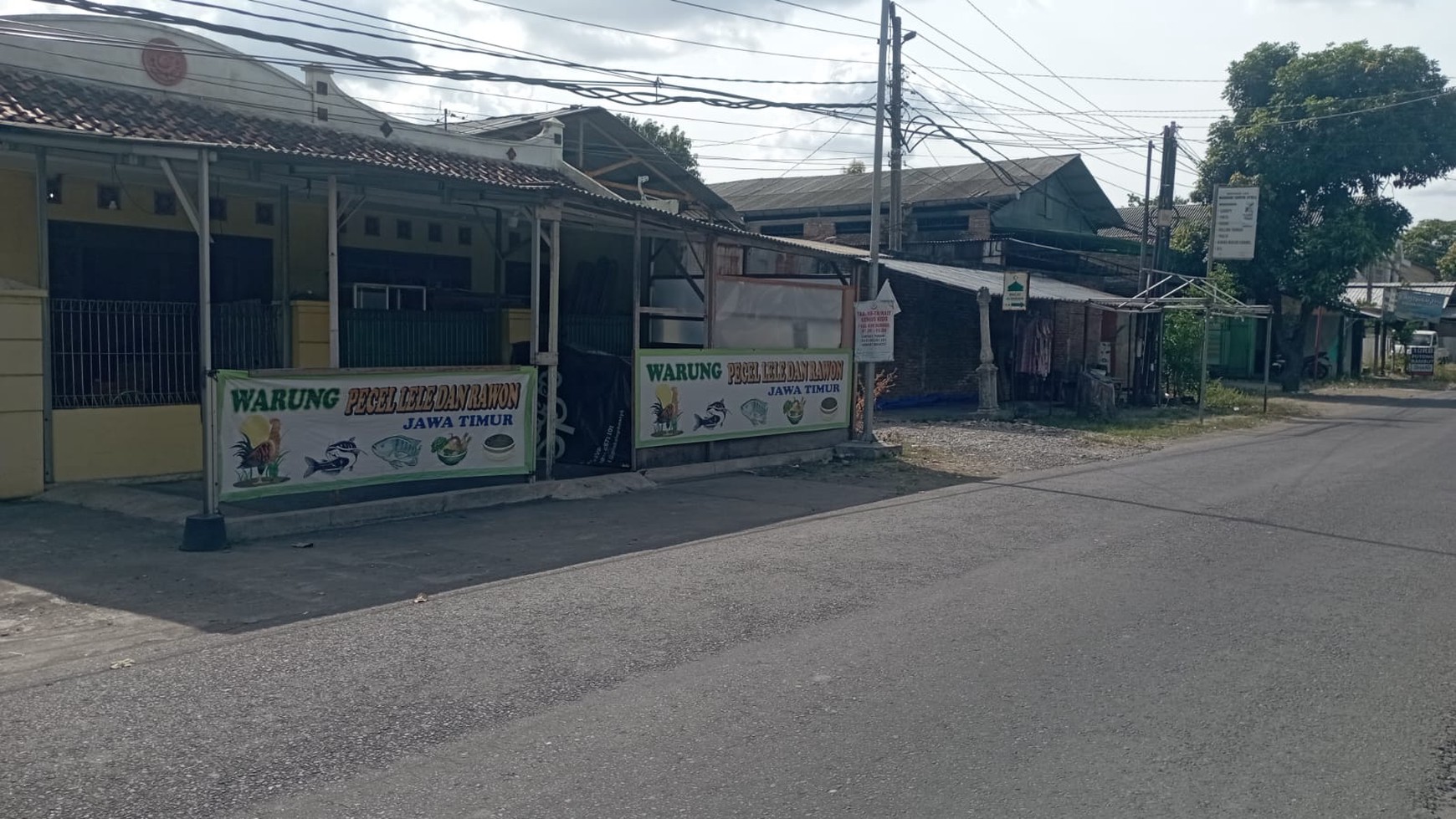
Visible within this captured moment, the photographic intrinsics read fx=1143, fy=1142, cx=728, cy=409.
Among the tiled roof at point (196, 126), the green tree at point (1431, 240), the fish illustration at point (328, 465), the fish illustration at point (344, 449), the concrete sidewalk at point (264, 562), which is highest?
the green tree at point (1431, 240)

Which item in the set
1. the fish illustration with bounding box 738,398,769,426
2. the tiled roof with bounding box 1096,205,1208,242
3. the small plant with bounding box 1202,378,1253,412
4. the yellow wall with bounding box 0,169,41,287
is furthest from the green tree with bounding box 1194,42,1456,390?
the yellow wall with bounding box 0,169,41,287

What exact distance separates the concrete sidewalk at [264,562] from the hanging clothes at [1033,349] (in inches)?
578

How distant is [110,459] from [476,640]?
760 centimetres

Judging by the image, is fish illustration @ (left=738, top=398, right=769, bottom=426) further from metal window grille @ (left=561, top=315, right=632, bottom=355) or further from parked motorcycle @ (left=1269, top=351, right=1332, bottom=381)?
parked motorcycle @ (left=1269, top=351, right=1332, bottom=381)

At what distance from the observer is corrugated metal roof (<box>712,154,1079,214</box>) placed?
113 ft

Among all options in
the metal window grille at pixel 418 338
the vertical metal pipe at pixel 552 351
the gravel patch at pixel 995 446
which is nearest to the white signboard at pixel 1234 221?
the gravel patch at pixel 995 446

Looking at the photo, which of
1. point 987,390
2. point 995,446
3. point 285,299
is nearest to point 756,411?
point 995,446

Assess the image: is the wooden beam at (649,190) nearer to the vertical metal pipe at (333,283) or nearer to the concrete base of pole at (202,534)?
the vertical metal pipe at (333,283)

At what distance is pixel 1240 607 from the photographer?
7742 millimetres

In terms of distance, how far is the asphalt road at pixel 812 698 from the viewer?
453 centimetres

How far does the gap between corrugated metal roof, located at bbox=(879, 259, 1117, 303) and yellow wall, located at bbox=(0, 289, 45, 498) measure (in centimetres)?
1615

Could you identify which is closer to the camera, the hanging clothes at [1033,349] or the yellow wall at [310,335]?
the yellow wall at [310,335]

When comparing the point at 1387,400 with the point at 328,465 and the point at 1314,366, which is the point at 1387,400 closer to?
the point at 1314,366

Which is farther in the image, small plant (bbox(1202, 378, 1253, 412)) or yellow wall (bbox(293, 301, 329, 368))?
small plant (bbox(1202, 378, 1253, 412))
